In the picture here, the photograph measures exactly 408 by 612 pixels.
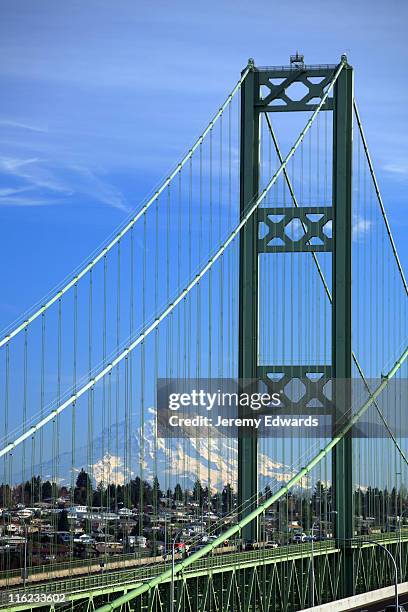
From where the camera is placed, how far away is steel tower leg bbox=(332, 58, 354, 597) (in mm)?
57375

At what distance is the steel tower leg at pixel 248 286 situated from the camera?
5681 cm

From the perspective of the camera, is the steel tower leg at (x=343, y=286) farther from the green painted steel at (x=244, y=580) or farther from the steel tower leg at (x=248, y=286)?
the steel tower leg at (x=248, y=286)

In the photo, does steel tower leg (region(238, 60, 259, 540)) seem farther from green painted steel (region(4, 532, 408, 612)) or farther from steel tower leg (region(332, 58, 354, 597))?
steel tower leg (region(332, 58, 354, 597))

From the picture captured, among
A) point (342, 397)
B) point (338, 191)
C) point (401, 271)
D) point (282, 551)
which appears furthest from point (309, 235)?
point (401, 271)

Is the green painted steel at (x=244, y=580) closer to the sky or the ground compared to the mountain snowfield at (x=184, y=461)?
closer to the ground

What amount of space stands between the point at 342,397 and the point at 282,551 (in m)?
5.46

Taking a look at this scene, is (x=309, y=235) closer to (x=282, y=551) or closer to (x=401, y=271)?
(x=282, y=551)

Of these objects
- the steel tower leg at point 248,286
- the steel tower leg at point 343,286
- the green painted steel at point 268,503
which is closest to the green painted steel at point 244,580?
the green painted steel at point 268,503

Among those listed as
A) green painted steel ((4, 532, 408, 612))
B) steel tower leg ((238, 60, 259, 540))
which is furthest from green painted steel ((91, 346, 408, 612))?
steel tower leg ((238, 60, 259, 540))

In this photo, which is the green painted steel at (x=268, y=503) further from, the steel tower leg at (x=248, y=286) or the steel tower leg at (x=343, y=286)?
the steel tower leg at (x=248, y=286)

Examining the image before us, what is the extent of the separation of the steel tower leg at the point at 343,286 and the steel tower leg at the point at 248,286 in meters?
2.60

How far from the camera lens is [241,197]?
5797cm

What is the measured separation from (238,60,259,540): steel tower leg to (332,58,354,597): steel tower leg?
260cm

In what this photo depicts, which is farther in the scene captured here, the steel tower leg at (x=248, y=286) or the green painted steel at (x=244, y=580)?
the steel tower leg at (x=248, y=286)
